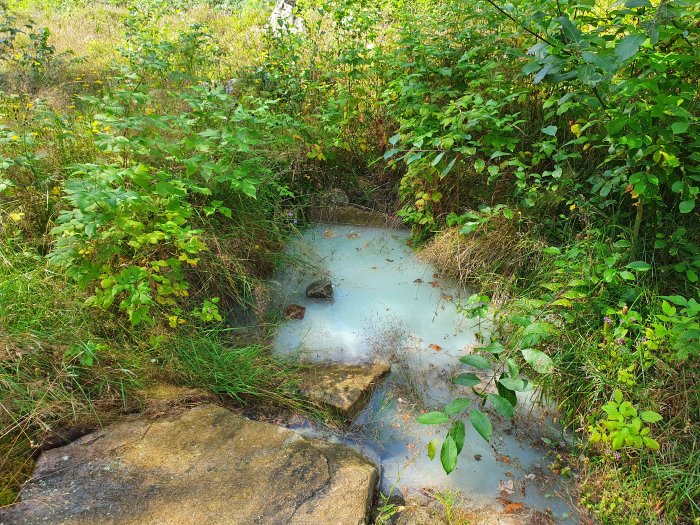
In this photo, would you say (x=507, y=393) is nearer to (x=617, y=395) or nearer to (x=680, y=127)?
(x=617, y=395)

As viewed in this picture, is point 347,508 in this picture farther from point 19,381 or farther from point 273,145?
point 273,145

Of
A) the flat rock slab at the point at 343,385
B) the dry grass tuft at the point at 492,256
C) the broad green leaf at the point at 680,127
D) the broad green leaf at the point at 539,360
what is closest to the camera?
the broad green leaf at the point at 539,360

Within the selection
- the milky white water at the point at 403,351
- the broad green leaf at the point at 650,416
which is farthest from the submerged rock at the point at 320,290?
the broad green leaf at the point at 650,416

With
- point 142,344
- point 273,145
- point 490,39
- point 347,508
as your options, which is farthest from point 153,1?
point 347,508

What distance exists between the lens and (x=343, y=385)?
Answer: 2.86m

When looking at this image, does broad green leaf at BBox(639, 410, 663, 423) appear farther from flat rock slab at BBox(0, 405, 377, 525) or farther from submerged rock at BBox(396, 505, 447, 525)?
flat rock slab at BBox(0, 405, 377, 525)

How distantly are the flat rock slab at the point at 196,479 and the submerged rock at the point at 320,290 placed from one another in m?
1.28

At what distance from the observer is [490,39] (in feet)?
11.9

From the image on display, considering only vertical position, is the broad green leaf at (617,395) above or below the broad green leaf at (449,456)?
below

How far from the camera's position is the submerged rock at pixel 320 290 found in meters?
3.60

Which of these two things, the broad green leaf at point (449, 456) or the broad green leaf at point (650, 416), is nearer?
the broad green leaf at point (449, 456)

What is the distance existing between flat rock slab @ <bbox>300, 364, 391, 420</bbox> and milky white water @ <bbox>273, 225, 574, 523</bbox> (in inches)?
2.8

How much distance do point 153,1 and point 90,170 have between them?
5.91 meters

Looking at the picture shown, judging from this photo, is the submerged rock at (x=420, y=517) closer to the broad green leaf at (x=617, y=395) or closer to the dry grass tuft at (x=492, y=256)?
the broad green leaf at (x=617, y=395)
